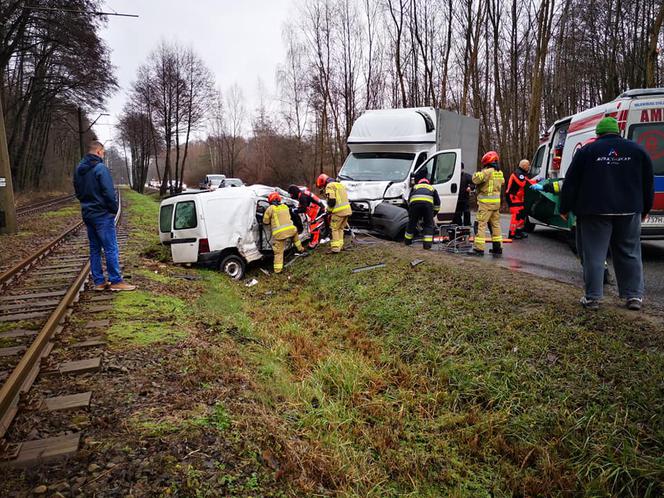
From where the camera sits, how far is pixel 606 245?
425 centimetres

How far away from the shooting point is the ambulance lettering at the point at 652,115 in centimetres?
679

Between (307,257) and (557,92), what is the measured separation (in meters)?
25.5

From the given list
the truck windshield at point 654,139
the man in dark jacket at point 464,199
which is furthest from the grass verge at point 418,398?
the man in dark jacket at point 464,199

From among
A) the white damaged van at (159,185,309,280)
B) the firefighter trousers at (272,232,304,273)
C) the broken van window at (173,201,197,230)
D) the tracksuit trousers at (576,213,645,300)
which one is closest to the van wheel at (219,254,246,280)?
the white damaged van at (159,185,309,280)

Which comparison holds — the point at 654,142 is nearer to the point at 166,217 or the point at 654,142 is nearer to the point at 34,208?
the point at 166,217

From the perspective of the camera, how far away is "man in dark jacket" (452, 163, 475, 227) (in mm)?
10156

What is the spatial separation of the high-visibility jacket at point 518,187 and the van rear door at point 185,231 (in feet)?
22.5

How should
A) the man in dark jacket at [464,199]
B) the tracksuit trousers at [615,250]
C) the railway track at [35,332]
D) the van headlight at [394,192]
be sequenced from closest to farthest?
the railway track at [35,332]
the tracksuit trousers at [615,250]
the van headlight at [394,192]
the man in dark jacket at [464,199]

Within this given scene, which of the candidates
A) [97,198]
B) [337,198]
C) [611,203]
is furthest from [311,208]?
[611,203]

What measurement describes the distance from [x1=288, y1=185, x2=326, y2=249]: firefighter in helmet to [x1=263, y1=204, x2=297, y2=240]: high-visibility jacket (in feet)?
2.27

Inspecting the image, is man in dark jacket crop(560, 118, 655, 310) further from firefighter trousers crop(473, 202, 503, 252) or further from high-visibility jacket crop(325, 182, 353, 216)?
high-visibility jacket crop(325, 182, 353, 216)

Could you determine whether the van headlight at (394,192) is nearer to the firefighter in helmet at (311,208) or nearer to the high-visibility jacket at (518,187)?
the firefighter in helmet at (311,208)

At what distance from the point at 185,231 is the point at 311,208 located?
285 centimetres

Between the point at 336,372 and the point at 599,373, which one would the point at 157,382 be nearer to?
the point at 336,372
